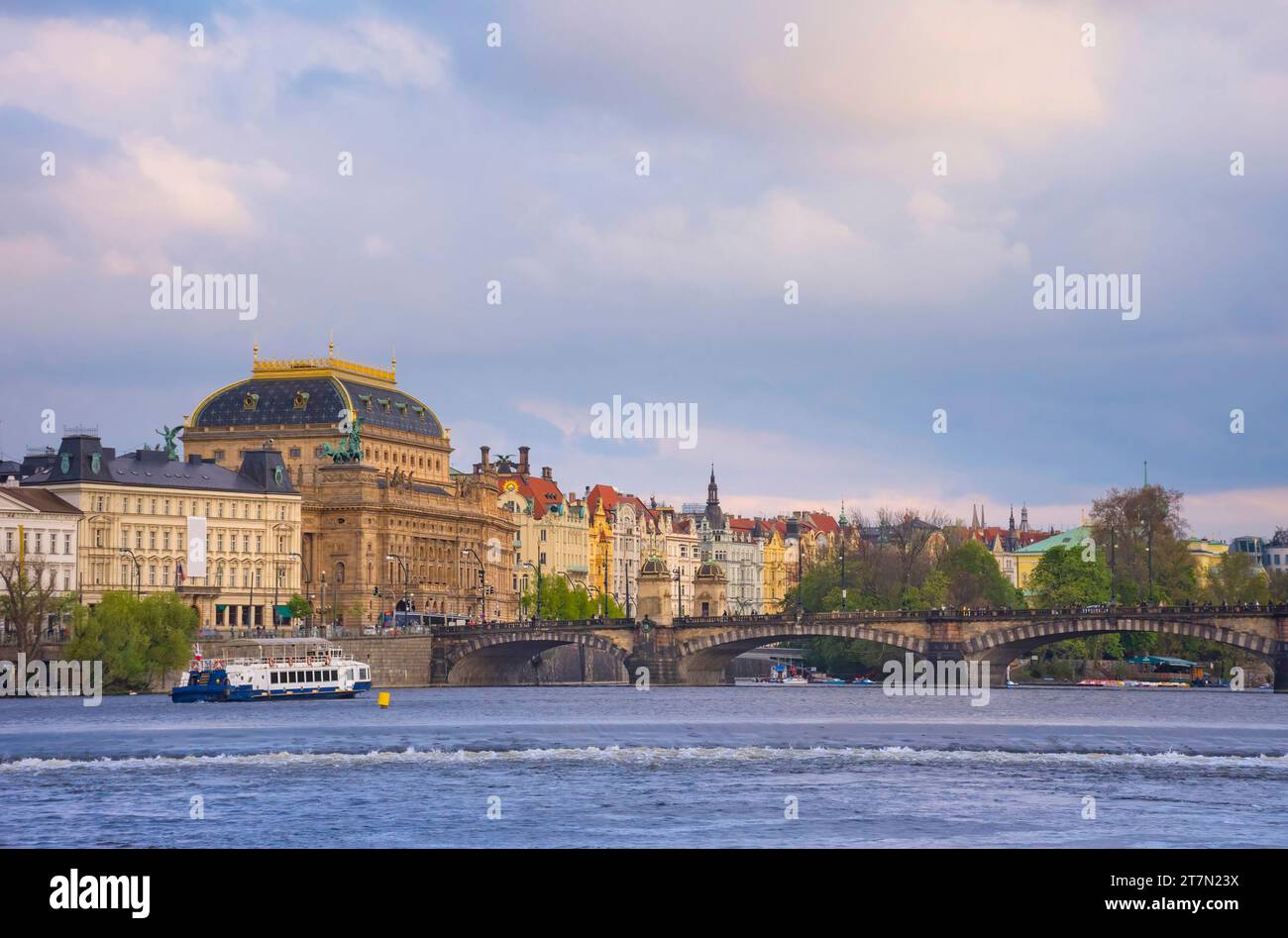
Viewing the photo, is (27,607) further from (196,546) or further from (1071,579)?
(1071,579)

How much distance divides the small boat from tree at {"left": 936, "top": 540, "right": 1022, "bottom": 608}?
2513 inches

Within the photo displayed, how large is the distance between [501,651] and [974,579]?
1871 inches

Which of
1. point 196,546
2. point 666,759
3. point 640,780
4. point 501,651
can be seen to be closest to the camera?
point 640,780

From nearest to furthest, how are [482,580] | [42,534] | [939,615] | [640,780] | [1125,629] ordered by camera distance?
[640,780] < [1125,629] < [939,615] < [42,534] < [482,580]

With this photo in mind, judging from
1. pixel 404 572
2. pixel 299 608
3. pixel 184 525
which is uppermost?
pixel 184 525

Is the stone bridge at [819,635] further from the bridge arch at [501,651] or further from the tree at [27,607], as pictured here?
the tree at [27,607]

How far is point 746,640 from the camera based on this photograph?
14412cm

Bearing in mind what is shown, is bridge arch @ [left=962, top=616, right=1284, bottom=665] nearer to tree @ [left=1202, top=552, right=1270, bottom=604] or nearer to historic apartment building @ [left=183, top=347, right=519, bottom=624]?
tree @ [left=1202, top=552, right=1270, bottom=604]

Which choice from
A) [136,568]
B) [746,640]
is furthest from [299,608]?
[746,640]

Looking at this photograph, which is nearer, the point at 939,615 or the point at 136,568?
the point at 939,615

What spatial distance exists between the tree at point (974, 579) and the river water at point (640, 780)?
81266 millimetres

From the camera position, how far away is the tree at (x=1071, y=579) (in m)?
169

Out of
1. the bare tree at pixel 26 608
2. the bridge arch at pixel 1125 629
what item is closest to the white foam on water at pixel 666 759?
the bare tree at pixel 26 608

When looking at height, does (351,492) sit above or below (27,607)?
above
